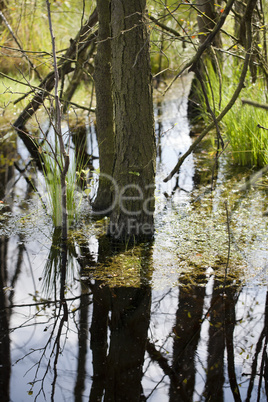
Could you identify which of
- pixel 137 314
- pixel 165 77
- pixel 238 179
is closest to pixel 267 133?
pixel 238 179

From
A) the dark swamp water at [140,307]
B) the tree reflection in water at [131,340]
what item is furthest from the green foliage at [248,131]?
the tree reflection in water at [131,340]

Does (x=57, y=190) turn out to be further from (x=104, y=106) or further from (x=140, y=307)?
(x=140, y=307)

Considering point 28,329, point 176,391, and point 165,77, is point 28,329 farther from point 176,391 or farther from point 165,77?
point 165,77

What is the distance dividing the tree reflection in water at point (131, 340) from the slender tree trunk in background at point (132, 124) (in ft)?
1.26

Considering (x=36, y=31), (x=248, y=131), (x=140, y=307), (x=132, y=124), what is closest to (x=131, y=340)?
(x=140, y=307)

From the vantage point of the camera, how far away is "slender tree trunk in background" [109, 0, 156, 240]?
251 cm

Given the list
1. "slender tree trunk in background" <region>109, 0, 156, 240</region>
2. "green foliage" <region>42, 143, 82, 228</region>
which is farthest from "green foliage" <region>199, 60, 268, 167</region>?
"green foliage" <region>42, 143, 82, 228</region>

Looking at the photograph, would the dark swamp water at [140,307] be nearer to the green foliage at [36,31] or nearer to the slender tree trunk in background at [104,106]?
the slender tree trunk in background at [104,106]

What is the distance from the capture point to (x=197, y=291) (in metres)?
2.27

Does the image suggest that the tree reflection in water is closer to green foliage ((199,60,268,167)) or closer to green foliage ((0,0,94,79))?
green foliage ((199,60,268,167))

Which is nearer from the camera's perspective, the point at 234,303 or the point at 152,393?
the point at 152,393

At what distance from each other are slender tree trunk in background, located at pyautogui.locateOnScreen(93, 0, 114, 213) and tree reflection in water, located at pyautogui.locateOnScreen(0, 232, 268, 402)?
0.81m

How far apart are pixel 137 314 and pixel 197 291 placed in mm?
342

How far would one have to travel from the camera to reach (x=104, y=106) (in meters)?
3.09
